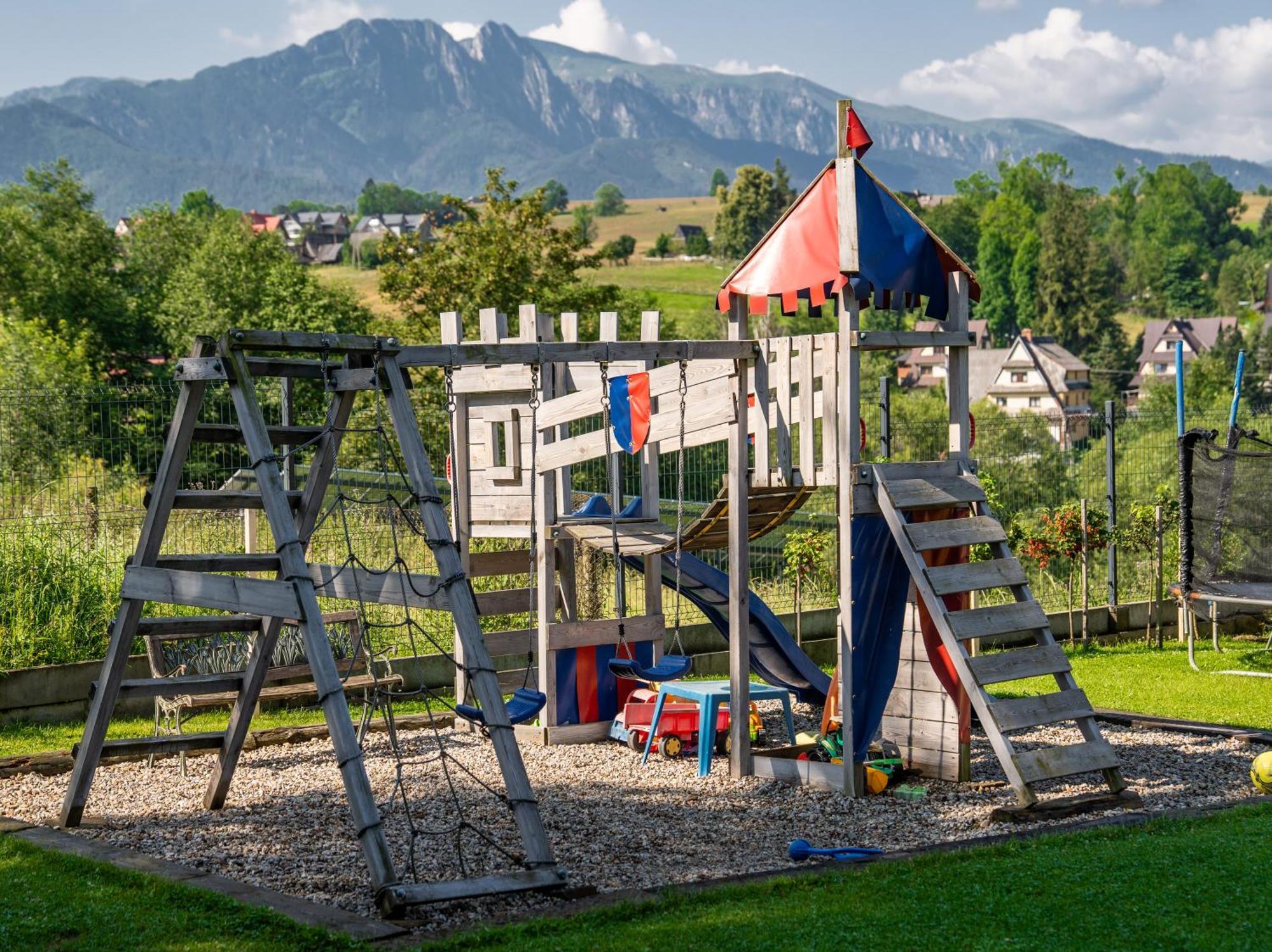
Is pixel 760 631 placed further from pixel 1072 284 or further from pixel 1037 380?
pixel 1072 284

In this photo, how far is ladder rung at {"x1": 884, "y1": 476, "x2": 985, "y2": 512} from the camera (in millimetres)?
8805

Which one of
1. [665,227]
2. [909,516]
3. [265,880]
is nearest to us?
[265,880]

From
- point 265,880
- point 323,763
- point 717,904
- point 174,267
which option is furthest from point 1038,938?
point 174,267

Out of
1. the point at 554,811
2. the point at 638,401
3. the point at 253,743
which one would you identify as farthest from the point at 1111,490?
the point at 253,743

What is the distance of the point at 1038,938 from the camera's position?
211 inches

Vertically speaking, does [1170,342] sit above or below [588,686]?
above

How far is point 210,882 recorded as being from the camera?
6504 mm

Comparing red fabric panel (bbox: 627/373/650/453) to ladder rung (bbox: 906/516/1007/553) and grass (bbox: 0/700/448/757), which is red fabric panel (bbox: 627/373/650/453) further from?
grass (bbox: 0/700/448/757)

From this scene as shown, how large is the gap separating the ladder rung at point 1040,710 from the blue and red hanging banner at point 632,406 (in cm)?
277

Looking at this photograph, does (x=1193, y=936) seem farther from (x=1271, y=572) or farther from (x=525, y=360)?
(x=1271, y=572)

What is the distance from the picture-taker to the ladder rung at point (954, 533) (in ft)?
28.3

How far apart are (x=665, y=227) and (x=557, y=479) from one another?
186 meters

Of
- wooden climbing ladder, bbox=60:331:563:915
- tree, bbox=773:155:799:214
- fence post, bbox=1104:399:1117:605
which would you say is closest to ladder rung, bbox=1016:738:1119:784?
wooden climbing ladder, bbox=60:331:563:915

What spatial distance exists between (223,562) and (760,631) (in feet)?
14.0
